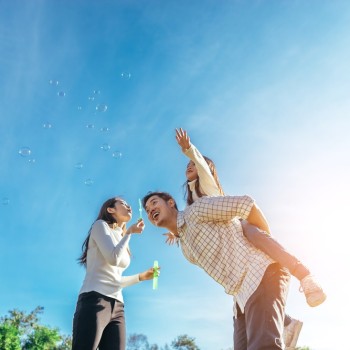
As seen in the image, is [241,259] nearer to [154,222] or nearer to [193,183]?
[154,222]

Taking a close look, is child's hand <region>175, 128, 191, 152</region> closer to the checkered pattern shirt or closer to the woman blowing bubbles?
the checkered pattern shirt

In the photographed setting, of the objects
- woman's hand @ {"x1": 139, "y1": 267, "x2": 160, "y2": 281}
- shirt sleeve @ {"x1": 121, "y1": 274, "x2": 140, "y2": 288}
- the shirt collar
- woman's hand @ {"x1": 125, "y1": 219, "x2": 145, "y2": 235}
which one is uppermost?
woman's hand @ {"x1": 125, "y1": 219, "x2": 145, "y2": 235}

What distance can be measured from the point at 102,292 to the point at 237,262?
5.86 feet

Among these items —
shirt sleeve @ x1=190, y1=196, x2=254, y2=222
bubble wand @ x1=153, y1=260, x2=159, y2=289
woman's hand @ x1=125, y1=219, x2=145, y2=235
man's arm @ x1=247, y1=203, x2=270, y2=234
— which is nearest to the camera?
shirt sleeve @ x1=190, y1=196, x2=254, y2=222

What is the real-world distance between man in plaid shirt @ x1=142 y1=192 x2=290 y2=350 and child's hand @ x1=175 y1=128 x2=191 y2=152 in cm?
71

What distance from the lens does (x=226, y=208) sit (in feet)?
11.0

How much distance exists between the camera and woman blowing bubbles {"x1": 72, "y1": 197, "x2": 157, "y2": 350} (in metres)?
4.28

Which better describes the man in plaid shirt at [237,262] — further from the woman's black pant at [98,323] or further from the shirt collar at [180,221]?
the woman's black pant at [98,323]

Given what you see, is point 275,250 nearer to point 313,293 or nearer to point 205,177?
point 313,293

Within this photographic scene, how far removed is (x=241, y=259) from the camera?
10.7 feet

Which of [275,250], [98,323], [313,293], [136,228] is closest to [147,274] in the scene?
[136,228]

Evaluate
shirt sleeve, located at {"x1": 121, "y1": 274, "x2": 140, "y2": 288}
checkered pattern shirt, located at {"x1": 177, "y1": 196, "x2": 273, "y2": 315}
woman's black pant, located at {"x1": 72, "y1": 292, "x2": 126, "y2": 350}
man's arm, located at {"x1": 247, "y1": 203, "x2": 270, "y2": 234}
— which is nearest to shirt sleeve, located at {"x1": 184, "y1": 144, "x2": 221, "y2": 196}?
checkered pattern shirt, located at {"x1": 177, "y1": 196, "x2": 273, "y2": 315}

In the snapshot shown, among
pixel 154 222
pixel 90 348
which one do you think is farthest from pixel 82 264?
pixel 154 222

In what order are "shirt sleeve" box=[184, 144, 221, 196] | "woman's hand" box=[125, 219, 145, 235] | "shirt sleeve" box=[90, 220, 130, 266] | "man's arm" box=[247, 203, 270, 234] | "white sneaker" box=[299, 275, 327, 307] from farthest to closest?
"woman's hand" box=[125, 219, 145, 235]
"shirt sleeve" box=[90, 220, 130, 266]
"shirt sleeve" box=[184, 144, 221, 196]
"man's arm" box=[247, 203, 270, 234]
"white sneaker" box=[299, 275, 327, 307]
